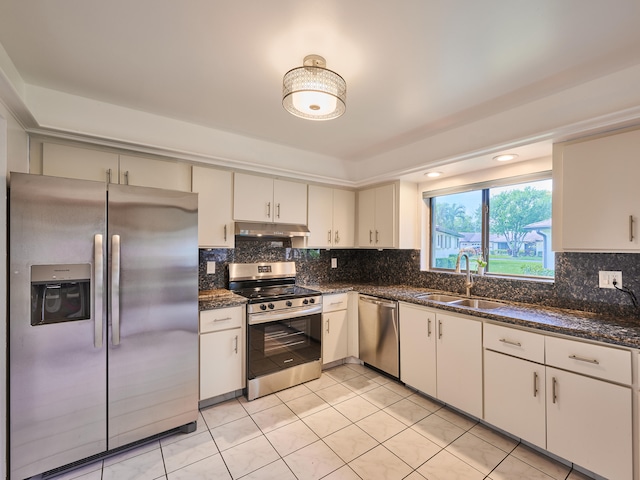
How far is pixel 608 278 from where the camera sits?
2.06 metres

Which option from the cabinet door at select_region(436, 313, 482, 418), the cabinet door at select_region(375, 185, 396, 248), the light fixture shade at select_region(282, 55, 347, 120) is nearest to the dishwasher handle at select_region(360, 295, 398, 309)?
the cabinet door at select_region(436, 313, 482, 418)

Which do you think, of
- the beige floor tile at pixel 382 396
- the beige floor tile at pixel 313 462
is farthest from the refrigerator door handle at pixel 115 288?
the beige floor tile at pixel 382 396

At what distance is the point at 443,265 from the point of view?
131 inches

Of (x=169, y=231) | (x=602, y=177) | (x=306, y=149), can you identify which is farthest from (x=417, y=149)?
(x=169, y=231)

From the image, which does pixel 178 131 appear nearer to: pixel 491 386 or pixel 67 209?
pixel 67 209

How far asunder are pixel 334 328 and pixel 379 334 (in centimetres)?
49

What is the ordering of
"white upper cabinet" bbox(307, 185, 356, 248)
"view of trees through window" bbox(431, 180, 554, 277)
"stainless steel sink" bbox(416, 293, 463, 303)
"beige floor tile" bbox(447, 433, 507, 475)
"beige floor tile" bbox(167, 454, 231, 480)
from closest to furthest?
1. "beige floor tile" bbox(167, 454, 231, 480)
2. "beige floor tile" bbox(447, 433, 507, 475)
3. "view of trees through window" bbox(431, 180, 554, 277)
4. "stainless steel sink" bbox(416, 293, 463, 303)
5. "white upper cabinet" bbox(307, 185, 356, 248)

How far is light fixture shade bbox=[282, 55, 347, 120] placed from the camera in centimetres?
157

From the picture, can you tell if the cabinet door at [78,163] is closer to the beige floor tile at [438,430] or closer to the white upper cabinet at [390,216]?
the white upper cabinet at [390,216]

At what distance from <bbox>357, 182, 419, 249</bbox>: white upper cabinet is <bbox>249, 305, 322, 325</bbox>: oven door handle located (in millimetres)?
1100

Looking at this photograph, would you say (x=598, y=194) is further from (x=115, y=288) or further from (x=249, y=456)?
(x=115, y=288)

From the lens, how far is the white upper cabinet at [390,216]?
3.26m

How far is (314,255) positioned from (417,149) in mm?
1726

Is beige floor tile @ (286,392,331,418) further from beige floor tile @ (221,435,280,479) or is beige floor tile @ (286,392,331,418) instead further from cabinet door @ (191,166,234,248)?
cabinet door @ (191,166,234,248)
